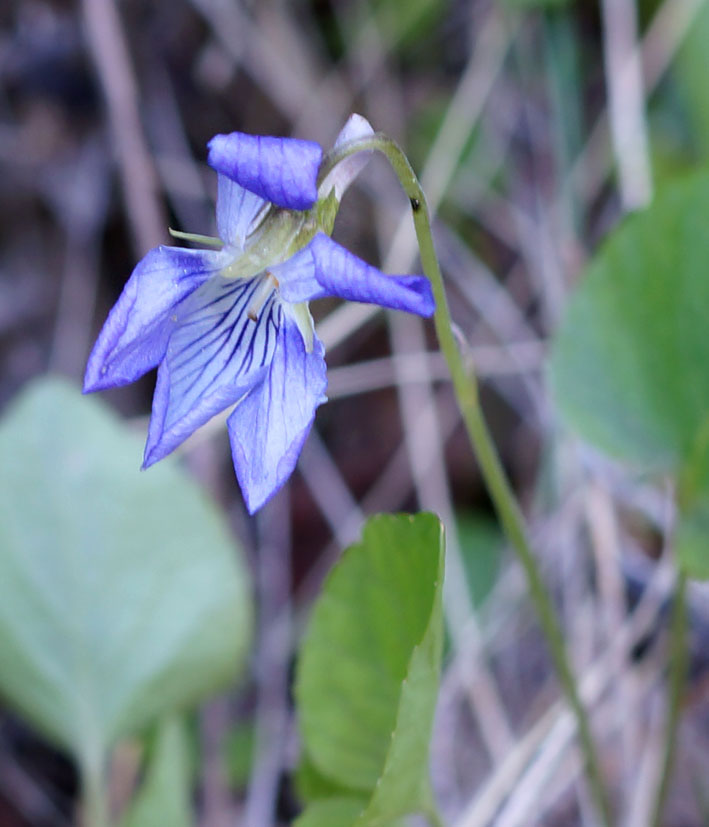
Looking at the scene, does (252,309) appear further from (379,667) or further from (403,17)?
(403,17)

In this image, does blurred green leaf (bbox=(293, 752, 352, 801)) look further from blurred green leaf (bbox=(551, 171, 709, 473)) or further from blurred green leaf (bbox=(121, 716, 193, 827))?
blurred green leaf (bbox=(551, 171, 709, 473))

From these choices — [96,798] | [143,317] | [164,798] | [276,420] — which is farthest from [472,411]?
[96,798]

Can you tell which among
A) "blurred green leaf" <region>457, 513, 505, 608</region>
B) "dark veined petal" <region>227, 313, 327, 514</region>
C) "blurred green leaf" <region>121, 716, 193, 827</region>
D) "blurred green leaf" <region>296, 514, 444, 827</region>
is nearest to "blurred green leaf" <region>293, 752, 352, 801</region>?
"blurred green leaf" <region>296, 514, 444, 827</region>

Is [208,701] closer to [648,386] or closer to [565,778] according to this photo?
[565,778]

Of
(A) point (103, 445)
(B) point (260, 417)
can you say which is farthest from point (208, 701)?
(B) point (260, 417)

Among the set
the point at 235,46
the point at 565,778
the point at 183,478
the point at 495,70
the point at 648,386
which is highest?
the point at 235,46

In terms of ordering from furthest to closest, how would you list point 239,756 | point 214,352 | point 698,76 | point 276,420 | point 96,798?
point 698,76, point 239,756, point 96,798, point 214,352, point 276,420
